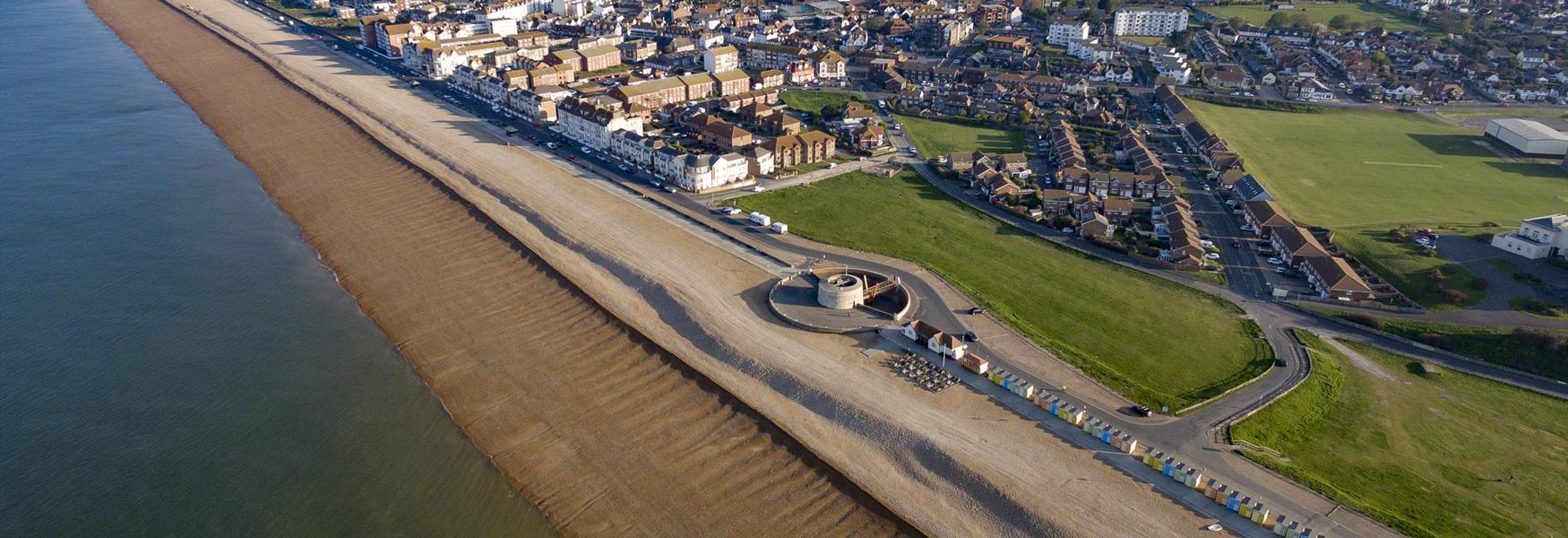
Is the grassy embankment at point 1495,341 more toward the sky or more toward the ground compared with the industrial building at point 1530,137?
more toward the ground

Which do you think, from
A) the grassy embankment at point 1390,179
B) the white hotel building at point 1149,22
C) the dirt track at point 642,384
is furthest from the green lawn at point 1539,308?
the white hotel building at point 1149,22

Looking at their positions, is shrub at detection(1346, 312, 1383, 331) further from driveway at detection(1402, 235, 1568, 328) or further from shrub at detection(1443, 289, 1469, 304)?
shrub at detection(1443, 289, 1469, 304)

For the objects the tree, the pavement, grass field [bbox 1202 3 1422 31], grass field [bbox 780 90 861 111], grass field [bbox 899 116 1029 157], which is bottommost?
the pavement

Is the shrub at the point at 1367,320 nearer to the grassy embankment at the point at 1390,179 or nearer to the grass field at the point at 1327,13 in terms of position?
the grassy embankment at the point at 1390,179

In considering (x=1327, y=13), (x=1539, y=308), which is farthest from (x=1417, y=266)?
(x=1327, y=13)

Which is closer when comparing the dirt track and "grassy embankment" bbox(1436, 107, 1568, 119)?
the dirt track

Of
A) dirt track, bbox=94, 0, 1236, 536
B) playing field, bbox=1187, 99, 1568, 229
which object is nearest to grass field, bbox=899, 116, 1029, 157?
playing field, bbox=1187, 99, 1568, 229

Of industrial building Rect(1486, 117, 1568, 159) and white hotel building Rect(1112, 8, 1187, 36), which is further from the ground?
white hotel building Rect(1112, 8, 1187, 36)

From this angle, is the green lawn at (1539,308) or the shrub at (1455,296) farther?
the shrub at (1455,296)
